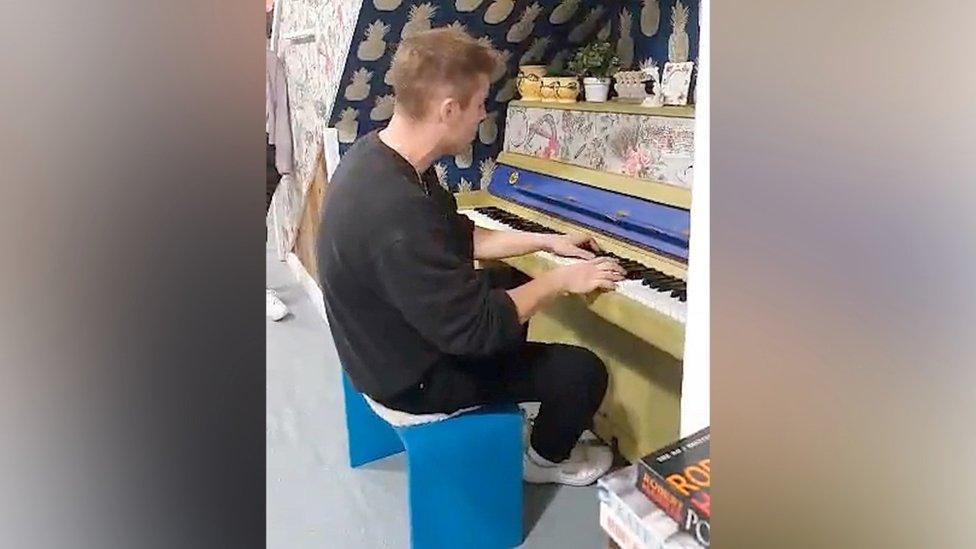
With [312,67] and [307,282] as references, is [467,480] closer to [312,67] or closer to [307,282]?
[307,282]

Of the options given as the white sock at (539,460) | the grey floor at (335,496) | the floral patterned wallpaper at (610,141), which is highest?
the floral patterned wallpaper at (610,141)

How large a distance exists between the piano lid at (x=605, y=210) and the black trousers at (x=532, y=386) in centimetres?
21

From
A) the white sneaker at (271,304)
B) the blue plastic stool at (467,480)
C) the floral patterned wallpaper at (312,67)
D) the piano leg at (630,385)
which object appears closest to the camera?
the white sneaker at (271,304)

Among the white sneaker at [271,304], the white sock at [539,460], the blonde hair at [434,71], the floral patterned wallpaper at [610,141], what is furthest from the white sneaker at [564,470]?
the white sneaker at [271,304]

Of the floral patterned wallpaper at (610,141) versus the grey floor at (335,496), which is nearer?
the grey floor at (335,496)

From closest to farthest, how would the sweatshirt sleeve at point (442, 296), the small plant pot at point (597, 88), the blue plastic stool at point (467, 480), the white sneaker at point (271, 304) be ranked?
the white sneaker at point (271, 304) → the sweatshirt sleeve at point (442, 296) → the blue plastic stool at point (467, 480) → the small plant pot at point (597, 88)

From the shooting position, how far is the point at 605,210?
1.41 metres

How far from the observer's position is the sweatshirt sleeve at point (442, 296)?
1015 mm

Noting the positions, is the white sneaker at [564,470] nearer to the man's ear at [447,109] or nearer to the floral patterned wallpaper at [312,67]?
the man's ear at [447,109]

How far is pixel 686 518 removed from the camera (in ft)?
1.86

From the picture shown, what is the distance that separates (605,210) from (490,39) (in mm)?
591
